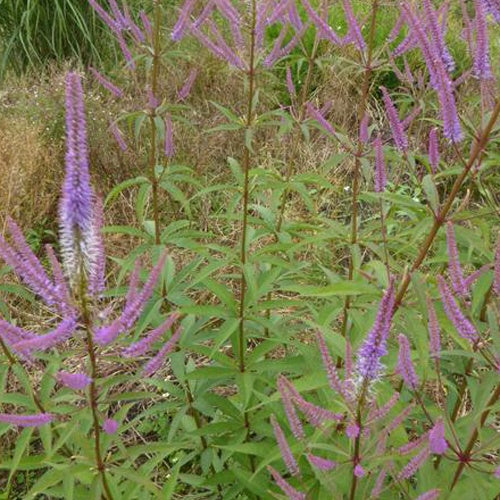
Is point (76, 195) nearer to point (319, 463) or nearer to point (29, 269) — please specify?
point (29, 269)

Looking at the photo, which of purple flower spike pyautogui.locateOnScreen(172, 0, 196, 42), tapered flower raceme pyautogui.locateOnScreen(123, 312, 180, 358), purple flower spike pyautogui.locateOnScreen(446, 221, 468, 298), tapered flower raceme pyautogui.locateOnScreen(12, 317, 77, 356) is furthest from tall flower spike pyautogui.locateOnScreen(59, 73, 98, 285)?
purple flower spike pyautogui.locateOnScreen(172, 0, 196, 42)

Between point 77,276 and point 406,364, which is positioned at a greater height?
point 77,276

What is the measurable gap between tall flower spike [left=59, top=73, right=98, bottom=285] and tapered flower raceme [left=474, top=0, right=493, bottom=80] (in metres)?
1.13

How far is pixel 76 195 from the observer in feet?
4.73

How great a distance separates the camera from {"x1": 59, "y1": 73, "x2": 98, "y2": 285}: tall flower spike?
137 cm

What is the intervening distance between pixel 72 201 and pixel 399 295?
1.03 meters

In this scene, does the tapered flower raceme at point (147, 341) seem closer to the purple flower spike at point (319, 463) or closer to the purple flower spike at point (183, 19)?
the purple flower spike at point (319, 463)

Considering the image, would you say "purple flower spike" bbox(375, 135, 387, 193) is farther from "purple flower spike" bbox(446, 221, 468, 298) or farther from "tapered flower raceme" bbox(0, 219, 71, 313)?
"tapered flower raceme" bbox(0, 219, 71, 313)

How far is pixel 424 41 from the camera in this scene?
1.92m

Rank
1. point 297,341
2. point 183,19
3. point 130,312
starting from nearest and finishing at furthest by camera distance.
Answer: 1. point 130,312
2. point 297,341
3. point 183,19

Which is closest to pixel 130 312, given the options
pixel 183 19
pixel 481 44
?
pixel 481 44

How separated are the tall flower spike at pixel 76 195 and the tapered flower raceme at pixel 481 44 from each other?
1.13m

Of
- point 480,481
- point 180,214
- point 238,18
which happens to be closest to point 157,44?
point 238,18

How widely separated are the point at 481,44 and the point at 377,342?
954 millimetres
